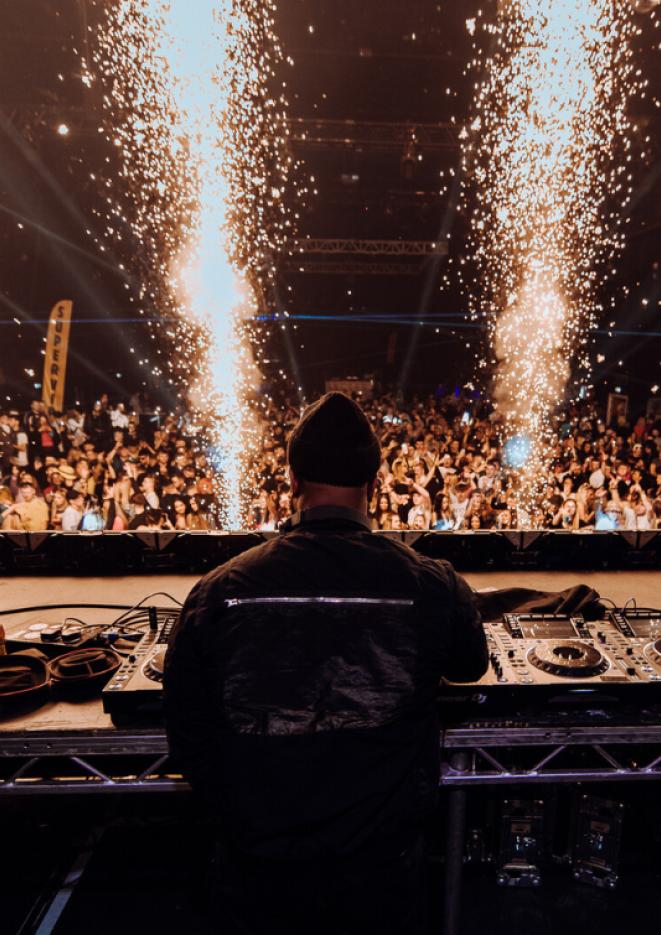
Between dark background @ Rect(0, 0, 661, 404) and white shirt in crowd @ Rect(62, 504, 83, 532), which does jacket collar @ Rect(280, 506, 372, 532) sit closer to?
white shirt in crowd @ Rect(62, 504, 83, 532)

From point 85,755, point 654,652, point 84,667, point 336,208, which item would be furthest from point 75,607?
point 336,208

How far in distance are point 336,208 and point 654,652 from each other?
961cm

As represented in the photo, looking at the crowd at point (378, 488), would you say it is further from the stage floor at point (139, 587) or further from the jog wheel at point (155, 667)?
the jog wheel at point (155, 667)

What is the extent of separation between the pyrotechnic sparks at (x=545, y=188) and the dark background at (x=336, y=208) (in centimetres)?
42

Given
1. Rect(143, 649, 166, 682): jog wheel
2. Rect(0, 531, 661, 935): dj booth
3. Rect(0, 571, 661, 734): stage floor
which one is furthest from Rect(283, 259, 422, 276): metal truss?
Rect(143, 649, 166, 682): jog wheel

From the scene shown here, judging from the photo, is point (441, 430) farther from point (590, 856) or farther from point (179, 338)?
point (179, 338)

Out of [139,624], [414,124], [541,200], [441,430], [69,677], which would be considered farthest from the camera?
[541,200]

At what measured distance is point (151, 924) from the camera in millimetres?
1599

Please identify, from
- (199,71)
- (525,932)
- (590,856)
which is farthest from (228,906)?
(199,71)

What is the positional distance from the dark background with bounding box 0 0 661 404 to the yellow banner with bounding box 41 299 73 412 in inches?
20.6

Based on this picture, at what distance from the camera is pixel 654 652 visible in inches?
55.0

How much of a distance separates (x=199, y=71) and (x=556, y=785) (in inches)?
307

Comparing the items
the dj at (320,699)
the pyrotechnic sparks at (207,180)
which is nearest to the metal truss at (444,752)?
the dj at (320,699)

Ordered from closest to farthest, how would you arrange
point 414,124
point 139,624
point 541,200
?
point 139,624 → point 414,124 → point 541,200
